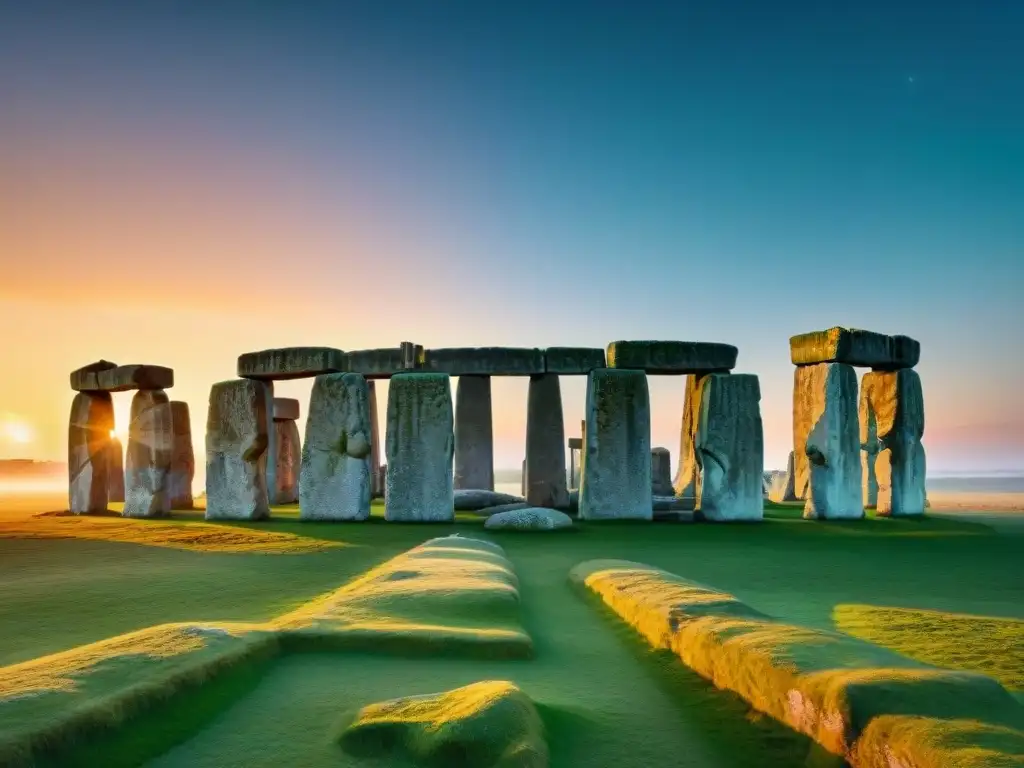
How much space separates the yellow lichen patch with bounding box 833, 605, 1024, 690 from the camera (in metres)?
3.39

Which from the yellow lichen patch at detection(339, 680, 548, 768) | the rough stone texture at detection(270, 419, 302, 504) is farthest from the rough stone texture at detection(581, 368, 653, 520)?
the yellow lichen patch at detection(339, 680, 548, 768)

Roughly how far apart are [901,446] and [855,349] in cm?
210

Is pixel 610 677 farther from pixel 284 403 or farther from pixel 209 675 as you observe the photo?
pixel 284 403

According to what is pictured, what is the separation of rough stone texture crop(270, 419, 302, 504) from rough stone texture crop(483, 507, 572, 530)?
939 cm

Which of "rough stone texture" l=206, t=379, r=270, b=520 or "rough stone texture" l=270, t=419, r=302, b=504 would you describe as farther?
"rough stone texture" l=270, t=419, r=302, b=504

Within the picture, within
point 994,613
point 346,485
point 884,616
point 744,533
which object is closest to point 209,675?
point 884,616

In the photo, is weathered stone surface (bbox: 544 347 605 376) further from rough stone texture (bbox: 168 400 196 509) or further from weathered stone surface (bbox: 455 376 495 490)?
rough stone texture (bbox: 168 400 196 509)

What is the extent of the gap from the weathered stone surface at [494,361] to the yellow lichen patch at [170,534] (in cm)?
571

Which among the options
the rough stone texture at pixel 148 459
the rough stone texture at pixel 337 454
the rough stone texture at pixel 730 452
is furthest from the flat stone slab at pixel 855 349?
the rough stone texture at pixel 148 459

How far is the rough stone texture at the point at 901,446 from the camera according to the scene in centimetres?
1341

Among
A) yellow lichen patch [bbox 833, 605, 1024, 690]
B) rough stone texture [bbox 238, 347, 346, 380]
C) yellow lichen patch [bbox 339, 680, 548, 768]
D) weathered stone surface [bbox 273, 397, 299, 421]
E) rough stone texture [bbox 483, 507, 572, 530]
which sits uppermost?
rough stone texture [bbox 238, 347, 346, 380]

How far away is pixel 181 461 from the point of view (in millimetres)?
17094

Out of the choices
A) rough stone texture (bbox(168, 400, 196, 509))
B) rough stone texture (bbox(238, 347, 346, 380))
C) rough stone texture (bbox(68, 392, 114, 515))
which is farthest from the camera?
rough stone texture (bbox(168, 400, 196, 509))

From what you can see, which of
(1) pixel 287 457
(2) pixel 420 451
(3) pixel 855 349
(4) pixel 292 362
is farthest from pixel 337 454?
(3) pixel 855 349
